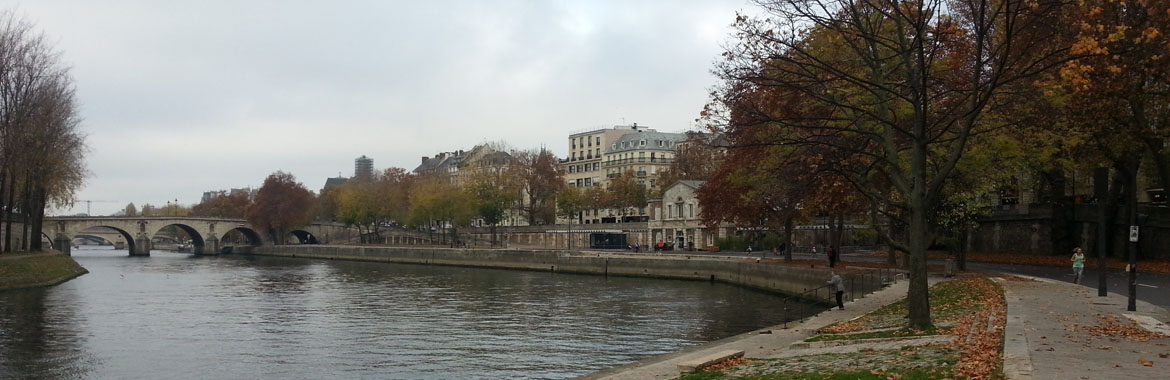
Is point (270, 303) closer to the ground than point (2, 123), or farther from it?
closer to the ground

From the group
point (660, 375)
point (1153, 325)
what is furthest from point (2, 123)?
point (1153, 325)

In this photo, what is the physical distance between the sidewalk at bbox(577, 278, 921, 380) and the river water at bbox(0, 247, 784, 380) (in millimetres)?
2395

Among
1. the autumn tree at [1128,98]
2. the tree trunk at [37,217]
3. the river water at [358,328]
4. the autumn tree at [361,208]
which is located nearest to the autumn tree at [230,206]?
the autumn tree at [361,208]

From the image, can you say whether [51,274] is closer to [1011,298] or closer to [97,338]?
[97,338]

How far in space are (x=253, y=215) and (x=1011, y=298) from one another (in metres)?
123

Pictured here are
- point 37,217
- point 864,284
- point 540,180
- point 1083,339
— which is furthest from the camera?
point 540,180

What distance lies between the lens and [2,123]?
172 ft

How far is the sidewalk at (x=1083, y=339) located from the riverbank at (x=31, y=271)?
4834 cm

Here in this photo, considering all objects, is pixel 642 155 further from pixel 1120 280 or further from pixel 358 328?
pixel 358 328

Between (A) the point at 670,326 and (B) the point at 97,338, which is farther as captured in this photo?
(A) the point at 670,326

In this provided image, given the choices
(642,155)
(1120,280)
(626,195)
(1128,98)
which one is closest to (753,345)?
(1128,98)

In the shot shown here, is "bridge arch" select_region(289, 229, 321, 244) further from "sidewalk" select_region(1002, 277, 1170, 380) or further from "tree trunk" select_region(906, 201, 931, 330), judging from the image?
"tree trunk" select_region(906, 201, 931, 330)

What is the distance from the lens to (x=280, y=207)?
12912cm

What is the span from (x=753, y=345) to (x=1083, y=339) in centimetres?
765
